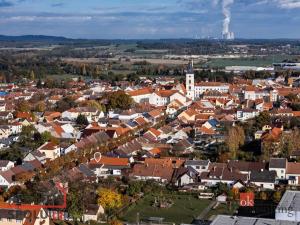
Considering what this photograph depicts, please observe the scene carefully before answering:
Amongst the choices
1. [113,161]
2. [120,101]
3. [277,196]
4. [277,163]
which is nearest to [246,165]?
[277,163]

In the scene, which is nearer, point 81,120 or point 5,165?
point 5,165

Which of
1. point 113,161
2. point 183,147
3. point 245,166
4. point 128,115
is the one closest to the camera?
point 245,166

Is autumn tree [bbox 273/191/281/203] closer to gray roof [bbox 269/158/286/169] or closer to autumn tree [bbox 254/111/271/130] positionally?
gray roof [bbox 269/158/286/169]

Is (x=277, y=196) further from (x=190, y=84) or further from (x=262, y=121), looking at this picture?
(x=190, y=84)

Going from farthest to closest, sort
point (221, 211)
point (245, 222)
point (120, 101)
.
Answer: point (120, 101), point (221, 211), point (245, 222)

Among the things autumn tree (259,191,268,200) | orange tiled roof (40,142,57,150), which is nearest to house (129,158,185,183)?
autumn tree (259,191,268,200)

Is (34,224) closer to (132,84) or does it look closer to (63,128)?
(63,128)
